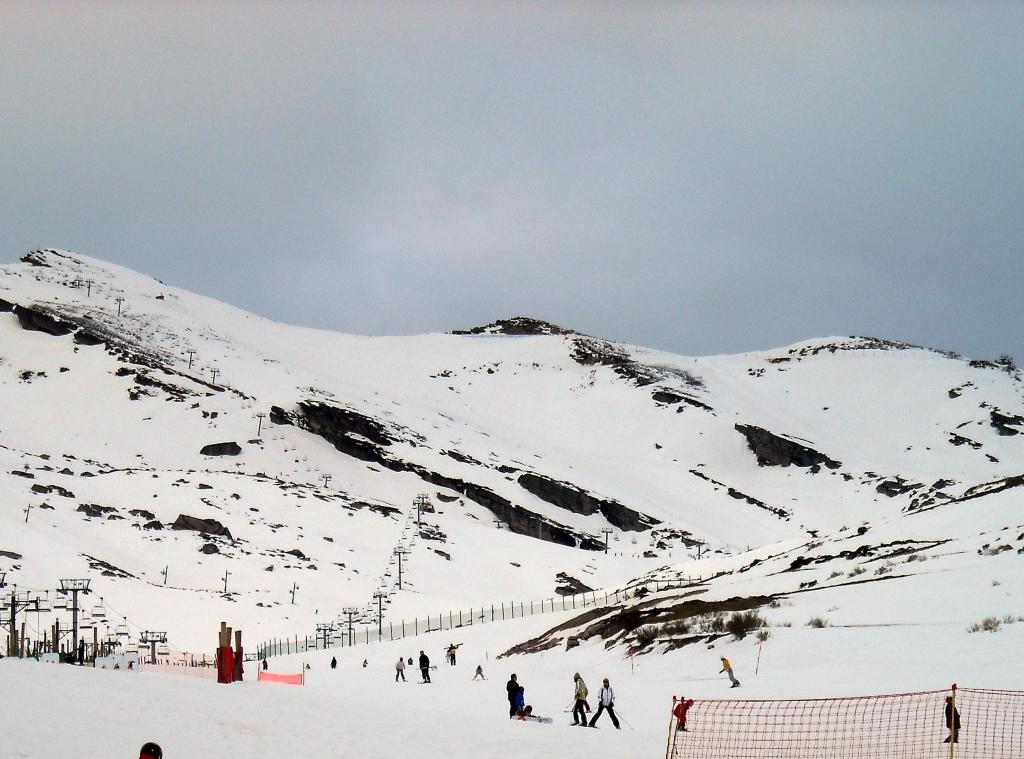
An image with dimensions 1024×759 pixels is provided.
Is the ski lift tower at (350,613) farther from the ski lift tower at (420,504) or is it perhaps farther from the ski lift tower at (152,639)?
the ski lift tower at (420,504)

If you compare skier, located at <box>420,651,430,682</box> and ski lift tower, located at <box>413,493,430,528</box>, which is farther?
ski lift tower, located at <box>413,493,430,528</box>

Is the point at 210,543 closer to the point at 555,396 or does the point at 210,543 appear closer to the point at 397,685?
the point at 397,685

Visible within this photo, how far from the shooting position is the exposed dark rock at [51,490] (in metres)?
76.4

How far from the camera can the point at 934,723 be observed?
17.5 m

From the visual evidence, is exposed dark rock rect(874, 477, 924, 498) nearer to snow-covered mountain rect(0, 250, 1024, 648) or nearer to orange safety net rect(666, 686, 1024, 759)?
snow-covered mountain rect(0, 250, 1024, 648)

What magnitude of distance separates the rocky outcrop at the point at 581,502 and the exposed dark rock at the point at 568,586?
2634cm

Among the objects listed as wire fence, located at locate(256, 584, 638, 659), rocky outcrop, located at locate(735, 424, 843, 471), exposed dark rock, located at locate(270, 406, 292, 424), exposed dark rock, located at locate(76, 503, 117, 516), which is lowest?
wire fence, located at locate(256, 584, 638, 659)

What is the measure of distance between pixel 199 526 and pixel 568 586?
28973 mm

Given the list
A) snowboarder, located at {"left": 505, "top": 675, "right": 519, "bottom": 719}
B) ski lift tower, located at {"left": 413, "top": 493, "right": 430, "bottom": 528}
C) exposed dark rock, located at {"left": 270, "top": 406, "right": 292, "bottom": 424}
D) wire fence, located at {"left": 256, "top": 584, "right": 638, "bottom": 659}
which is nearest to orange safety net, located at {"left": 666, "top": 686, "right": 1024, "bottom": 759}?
snowboarder, located at {"left": 505, "top": 675, "right": 519, "bottom": 719}

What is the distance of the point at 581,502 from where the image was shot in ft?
373

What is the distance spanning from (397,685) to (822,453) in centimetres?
11037

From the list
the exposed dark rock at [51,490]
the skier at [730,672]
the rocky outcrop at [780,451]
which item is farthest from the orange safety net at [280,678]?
the rocky outcrop at [780,451]

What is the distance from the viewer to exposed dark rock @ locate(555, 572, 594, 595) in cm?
7858

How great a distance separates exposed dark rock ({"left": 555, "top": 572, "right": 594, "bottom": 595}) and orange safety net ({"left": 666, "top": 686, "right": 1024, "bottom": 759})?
195 ft
